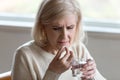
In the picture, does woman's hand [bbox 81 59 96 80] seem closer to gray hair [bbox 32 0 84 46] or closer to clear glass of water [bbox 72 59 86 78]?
clear glass of water [bbox 72 59 86 78]

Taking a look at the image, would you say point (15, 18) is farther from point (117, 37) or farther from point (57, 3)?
point (57, 3)

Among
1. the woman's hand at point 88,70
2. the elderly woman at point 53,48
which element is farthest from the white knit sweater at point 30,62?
the woman's hand at point 88,70

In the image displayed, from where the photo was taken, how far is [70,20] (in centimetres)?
126

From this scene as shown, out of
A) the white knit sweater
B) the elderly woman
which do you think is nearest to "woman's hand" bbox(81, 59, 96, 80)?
the elderly woman

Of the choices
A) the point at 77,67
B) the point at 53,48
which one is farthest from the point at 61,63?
the point at 53,48

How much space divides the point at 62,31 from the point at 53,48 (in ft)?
0.45

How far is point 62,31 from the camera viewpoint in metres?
1.25

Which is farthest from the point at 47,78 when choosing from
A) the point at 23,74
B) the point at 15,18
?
the point at 15,18

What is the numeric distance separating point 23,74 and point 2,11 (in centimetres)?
114

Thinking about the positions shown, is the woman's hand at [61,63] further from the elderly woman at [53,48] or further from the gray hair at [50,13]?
the gray hair at [50,13]

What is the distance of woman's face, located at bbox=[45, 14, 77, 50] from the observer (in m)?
1.24

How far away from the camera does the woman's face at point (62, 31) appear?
1.24m

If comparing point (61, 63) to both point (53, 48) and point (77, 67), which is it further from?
point (53, 48)

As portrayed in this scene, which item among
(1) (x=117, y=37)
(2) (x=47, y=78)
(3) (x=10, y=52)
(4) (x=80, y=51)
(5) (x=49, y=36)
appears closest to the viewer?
(2) (x=47, y=78)
